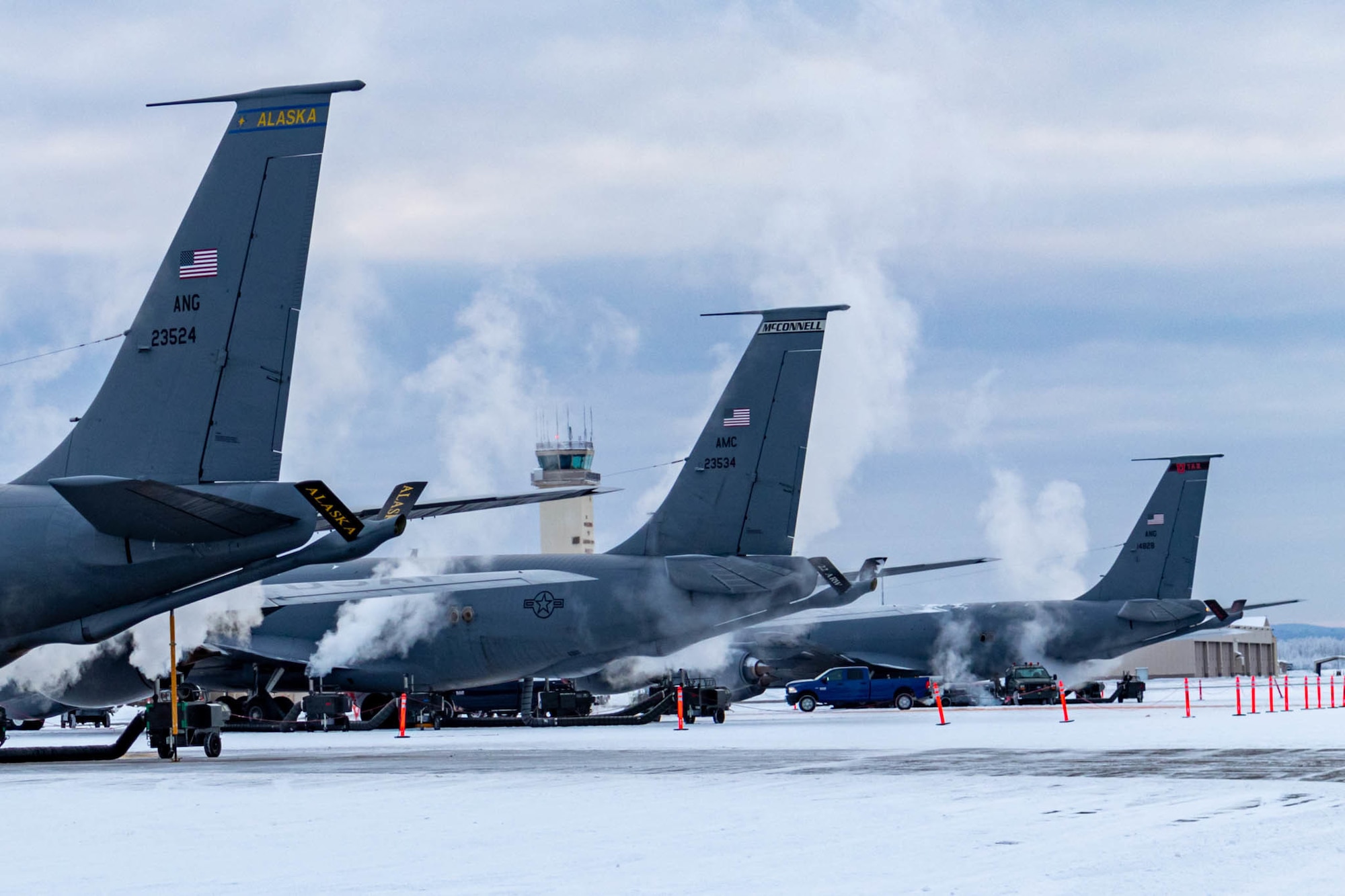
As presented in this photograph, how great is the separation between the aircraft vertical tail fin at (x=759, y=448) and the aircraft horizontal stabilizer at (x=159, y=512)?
18.1 m

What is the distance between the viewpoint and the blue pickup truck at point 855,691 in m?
61.1

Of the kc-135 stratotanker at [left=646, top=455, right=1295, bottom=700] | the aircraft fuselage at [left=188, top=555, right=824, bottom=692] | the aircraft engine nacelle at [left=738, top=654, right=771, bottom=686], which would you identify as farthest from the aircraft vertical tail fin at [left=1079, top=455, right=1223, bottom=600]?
the aircraft fuselage at [left=188, top=555, right=824, bottom=692]

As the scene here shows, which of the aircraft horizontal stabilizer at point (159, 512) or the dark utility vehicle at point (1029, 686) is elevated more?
the aircraft horizontal stabilizer at point (159, 512)

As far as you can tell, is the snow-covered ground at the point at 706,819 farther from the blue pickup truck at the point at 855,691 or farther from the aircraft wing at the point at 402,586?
the blue pickup truck at the point at 855,691

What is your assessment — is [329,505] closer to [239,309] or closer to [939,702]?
[239,309]

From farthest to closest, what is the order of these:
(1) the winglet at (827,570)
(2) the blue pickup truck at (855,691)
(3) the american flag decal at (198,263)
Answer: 1. (2) the blue pickup truck at (855,691)
2. (1) the winglet at (827,570)
3. (3) the american flag decal at (198,263)

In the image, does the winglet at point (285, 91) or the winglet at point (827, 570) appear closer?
the winglet at point (285, 91)

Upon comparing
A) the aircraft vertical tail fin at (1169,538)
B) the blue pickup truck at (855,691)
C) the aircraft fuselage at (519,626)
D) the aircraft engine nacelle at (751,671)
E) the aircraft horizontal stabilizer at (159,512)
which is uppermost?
the aircraft vertical tail fin at (1169,538)

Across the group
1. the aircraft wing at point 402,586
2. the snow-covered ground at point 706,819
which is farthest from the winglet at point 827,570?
the snow-covered ground at point 706,819

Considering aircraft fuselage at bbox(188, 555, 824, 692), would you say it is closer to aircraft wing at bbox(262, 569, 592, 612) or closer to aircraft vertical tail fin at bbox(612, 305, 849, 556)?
aircraft wing at bbox(262, 569, 592, 612)

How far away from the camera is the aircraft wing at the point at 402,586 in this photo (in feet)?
137

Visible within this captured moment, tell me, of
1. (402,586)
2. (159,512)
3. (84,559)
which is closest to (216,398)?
(159,512)

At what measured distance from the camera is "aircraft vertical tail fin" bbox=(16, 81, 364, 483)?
23203mm

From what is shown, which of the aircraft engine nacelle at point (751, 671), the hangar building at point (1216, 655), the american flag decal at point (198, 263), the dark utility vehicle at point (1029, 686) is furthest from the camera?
the hangar building at point (1216, 655)
